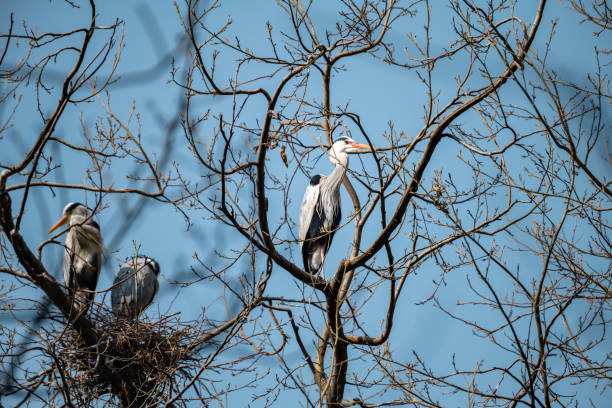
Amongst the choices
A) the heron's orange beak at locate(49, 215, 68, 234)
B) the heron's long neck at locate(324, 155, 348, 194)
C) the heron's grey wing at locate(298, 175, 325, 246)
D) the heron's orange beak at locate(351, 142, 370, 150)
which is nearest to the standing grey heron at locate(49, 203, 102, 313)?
the heron's orange beak at locate(49, 215, 68, 234)

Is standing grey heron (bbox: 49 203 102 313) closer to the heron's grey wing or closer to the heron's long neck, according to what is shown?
the heron's grey wing

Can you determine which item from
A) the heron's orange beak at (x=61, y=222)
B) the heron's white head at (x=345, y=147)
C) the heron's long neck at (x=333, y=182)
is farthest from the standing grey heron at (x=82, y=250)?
the heron's white head at (x=345, y=147)

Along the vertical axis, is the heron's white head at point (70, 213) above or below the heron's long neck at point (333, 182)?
above

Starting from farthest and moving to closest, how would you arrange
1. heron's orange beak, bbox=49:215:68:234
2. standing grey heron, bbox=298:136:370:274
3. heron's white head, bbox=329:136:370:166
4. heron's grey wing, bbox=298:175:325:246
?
1. heron's orange beak, bbox=49:215:68:234
2. heron's grey wing, bbox=298:175:325:246
3. standing grey heron, bbox=298:136:370:274
4. heron's white head, bbox=329:136:370:166

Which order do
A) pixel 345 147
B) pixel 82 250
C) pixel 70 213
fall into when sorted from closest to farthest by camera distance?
pixel 345 147, pixel 82 250, pixel 70 213

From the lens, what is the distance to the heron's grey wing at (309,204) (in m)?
6.58

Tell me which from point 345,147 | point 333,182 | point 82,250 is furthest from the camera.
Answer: point 82,250

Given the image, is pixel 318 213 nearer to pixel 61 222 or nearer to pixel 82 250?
pixel 82 250

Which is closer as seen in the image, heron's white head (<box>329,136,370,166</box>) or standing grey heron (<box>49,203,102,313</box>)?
heron's white head (<box>329,136,370,166</box>)

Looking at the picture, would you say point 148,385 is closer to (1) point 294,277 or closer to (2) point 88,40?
(1) point 294,277

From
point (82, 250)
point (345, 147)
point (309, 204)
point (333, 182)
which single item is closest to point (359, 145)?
point (345, 147)

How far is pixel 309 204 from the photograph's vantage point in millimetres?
6625

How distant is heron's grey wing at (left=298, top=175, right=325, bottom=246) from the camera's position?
6.58 m

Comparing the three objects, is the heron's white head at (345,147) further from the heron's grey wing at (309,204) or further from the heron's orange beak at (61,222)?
the heron's orange beak at (61,222)
